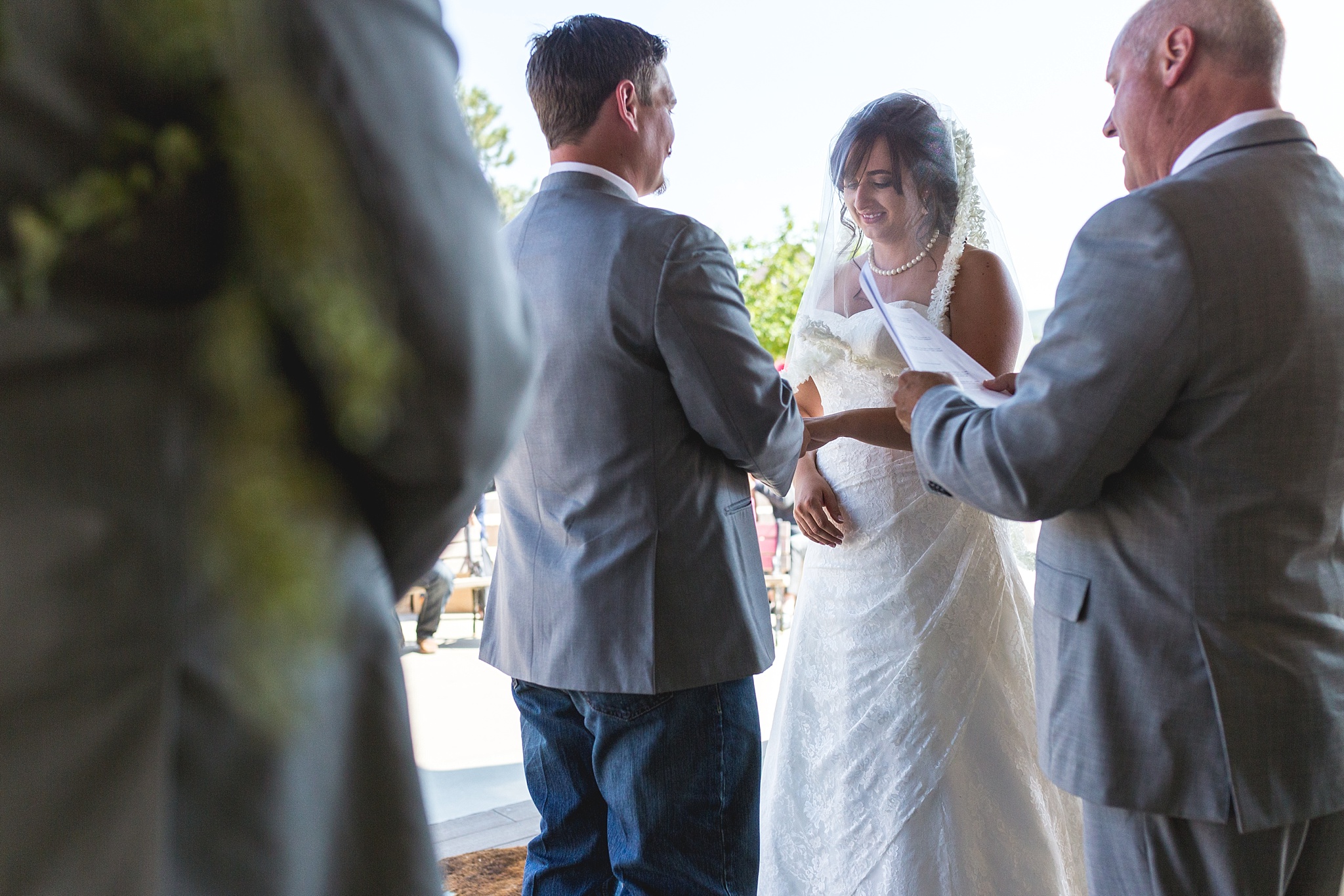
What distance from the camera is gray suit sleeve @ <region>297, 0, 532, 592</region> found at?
56cm

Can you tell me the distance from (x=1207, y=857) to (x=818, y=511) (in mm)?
1160

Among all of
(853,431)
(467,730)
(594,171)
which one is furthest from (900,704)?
(467,730)

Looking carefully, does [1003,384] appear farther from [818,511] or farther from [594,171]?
[594,171]

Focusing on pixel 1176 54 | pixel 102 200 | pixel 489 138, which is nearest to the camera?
pixel 102 200

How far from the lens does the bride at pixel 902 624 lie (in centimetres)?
214

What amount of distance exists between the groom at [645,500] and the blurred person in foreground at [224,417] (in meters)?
1.03

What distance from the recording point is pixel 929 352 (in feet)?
5.84

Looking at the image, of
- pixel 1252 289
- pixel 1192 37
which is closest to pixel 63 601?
pixel 1252 289

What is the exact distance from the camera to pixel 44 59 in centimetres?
54

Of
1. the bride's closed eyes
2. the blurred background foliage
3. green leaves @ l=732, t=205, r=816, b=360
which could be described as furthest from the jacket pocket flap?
green leaves @ l=732, t=205, r=816, b=360

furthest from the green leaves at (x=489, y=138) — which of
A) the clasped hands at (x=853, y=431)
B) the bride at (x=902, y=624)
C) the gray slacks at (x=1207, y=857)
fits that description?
the bride at (x=902, y=624)

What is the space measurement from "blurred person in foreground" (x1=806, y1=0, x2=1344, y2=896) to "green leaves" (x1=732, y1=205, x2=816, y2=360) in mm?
8552

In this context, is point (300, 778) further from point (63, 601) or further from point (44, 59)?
point (44, 59)

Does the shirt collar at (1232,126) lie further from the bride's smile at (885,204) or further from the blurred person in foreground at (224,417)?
the blurred person in foreground at (224,417)
